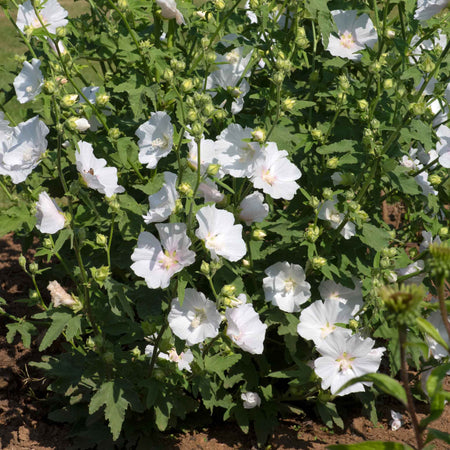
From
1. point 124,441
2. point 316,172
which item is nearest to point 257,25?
point 316,172

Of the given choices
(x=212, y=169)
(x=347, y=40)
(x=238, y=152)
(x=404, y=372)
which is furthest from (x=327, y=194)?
(x=404, y=372)

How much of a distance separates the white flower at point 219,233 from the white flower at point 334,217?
502mm

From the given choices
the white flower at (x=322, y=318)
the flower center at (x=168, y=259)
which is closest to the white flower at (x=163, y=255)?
the flower center at (x=168, y=259)

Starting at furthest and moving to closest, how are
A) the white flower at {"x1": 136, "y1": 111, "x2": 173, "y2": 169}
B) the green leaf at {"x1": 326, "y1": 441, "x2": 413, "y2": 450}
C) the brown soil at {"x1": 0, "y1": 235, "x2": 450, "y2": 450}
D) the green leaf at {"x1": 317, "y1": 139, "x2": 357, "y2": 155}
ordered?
1. the brown soil at {"x1": 0, "y1": 235, "x2": 450, "y2": 450}
2. the green leaf at {"x1": 317, "y1": 139, "x2": 357, "y2": 155}
3. the white flower at {"x1": 136, "y1": 111, "x2": 173, "y2": 169}
4. the green leaf at {"x1": 326, "y1": 441, "x2": 413, "y2": 450}

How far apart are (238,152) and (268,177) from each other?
0.15m

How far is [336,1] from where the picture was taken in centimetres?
288

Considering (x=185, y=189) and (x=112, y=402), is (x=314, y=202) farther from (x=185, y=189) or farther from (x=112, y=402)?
(x=112, y=402)

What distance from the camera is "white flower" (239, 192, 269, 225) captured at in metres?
2.40

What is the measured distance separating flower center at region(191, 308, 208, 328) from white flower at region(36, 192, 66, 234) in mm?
551

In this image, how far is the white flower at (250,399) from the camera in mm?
2729

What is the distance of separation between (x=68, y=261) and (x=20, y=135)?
0.64 meters

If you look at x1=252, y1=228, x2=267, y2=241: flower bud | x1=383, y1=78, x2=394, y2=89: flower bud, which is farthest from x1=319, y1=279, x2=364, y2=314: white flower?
x1=383, y1=78, x2=394, y2=89: flower bud

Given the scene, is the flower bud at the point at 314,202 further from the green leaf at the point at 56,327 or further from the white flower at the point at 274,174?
the green leaf at the point at 56,327

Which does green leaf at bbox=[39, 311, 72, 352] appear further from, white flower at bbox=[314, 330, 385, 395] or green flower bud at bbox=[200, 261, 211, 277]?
white flower at bbox=[314, 330, 385, 395]
